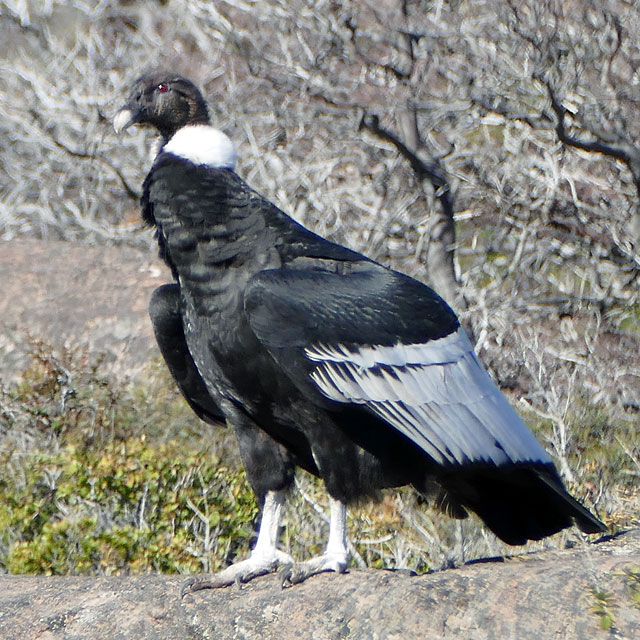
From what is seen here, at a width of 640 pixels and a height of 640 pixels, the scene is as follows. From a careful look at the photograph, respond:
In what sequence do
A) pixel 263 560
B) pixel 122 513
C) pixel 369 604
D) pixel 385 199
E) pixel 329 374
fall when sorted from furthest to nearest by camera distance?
pixel 385 199 < pixel 122 513 < pixel 263 560 < pixel 329 374 < pixel 369 604

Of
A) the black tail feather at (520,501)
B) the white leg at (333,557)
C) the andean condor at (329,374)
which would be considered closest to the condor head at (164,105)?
the andean condor at (329,374)

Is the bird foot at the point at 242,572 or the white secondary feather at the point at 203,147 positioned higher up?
the white secondary feather at the point at 203,147

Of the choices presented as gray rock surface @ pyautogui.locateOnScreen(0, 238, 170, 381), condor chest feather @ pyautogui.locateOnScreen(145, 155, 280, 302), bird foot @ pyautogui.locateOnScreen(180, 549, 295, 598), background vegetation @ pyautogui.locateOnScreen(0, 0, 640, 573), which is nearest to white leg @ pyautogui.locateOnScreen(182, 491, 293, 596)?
bird foot @ pyautogui.locateOnScreen(180, 549, 295, 598)

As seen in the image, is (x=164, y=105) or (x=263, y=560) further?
(x=164, y=105)

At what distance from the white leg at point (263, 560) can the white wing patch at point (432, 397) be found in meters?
0.67

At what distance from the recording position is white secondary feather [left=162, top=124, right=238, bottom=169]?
4.20 metres

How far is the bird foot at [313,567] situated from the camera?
3643mm

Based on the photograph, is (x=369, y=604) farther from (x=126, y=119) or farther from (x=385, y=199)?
(x=385, y=199)

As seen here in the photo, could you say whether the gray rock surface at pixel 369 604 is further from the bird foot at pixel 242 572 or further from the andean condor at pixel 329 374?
the andean condor at pixel 329 374

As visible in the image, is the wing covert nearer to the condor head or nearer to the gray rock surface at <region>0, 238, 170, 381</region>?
the condor head

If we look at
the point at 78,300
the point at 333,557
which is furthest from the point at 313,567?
the point at 78,300

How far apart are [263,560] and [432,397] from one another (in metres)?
0.89

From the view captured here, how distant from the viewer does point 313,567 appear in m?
3.69

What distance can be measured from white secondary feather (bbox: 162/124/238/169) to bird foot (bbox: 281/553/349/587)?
63.0 inches
